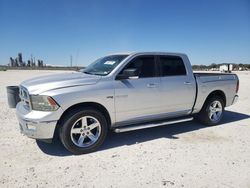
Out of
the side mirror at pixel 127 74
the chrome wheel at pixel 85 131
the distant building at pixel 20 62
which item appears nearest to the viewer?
the chrome wheel at pixel 85 131

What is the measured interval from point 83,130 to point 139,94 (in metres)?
1.37

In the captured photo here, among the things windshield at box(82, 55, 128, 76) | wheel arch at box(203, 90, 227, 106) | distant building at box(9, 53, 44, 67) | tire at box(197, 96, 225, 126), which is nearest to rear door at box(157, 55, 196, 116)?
tire at box(197, 96, 225, 126)

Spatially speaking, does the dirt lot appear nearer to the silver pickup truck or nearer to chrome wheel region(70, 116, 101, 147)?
chrome wheel region(70, 116, 101, 147)

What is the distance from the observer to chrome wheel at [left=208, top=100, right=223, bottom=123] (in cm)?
592

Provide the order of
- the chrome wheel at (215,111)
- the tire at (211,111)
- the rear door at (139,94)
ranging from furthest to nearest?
1. the chrome wheel at (215,111)
2. the tire at (211,111)
3. the rear door at (139,94)

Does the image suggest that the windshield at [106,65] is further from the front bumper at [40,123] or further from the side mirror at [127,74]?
the front bumper at [40,123]

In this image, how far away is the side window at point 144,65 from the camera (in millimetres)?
4596

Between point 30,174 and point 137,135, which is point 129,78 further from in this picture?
point 30,174

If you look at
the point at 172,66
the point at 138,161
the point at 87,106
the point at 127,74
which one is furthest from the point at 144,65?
the point at 138,161

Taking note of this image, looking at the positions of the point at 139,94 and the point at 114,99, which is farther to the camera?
the point at 139,94

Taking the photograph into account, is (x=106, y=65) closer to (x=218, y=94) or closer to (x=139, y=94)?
(x=139, y=94)

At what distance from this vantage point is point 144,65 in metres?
4.73

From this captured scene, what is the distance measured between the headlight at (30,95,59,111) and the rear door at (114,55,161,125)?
47.9 inches

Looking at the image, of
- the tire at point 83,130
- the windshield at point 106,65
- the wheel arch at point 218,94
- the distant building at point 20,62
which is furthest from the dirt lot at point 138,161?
the distant building at point 20,62
